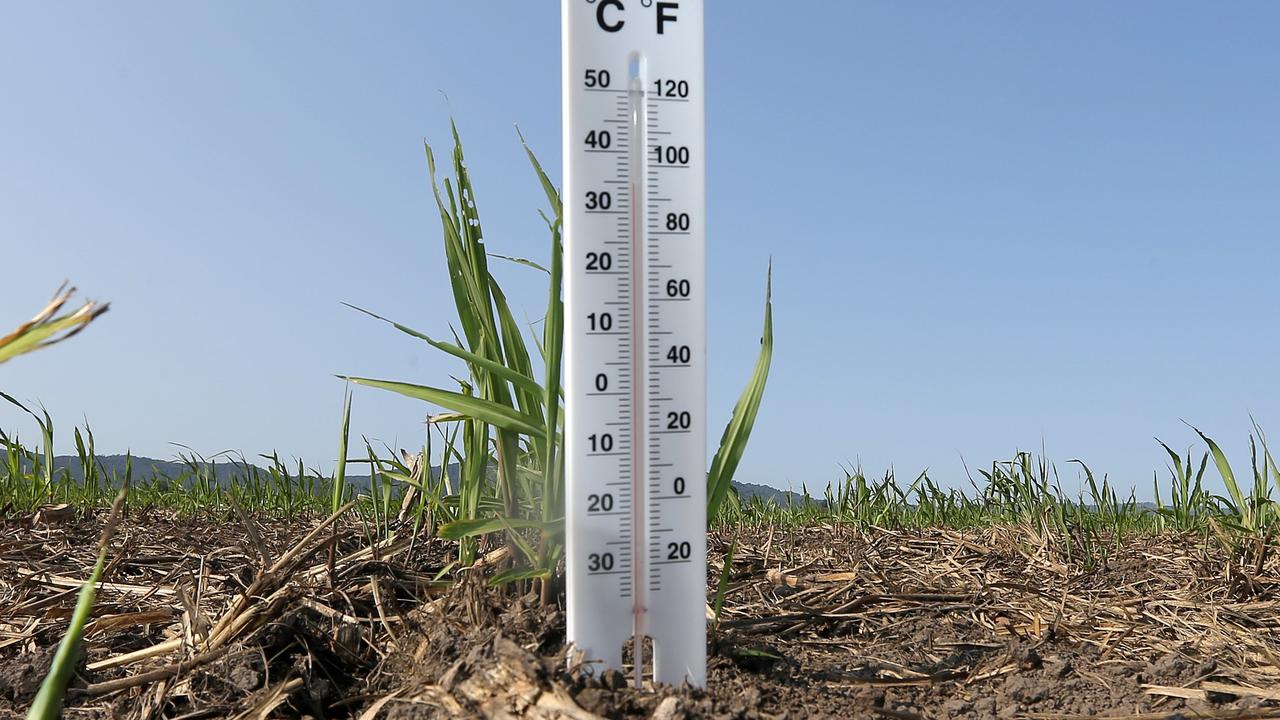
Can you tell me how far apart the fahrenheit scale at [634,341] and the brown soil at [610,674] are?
6.9 inches

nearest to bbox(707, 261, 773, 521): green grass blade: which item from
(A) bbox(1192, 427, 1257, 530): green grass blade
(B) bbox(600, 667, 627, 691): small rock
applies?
(B) bbox(600, 667, 627, 691): small rock

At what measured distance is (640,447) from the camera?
194 cm

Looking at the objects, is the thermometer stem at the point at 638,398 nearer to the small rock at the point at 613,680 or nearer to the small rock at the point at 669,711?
the small rock at the point at 613,680

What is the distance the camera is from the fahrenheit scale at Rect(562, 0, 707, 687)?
6.28 feet

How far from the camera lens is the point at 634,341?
194 centimetres

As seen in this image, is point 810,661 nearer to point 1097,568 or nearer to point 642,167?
point 642,167

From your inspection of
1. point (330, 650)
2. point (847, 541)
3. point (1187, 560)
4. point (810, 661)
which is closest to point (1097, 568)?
point (1187, 560)

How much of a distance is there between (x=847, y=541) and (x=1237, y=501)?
1429 mm

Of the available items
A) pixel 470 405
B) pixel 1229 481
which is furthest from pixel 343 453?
pixel 1229 481

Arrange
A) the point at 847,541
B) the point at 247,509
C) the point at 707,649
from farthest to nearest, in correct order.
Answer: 1. the point at 247,509
2. the point at 847,541
3. the point at 707,649

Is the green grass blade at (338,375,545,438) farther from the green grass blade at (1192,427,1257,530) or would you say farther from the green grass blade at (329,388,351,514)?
the green grass blade at (1192,427,1257,530)

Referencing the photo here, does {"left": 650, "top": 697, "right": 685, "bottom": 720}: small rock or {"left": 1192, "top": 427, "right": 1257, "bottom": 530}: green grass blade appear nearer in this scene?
{"left": 650, "top": 697, "right": 685, "bottom": 720}: small rock

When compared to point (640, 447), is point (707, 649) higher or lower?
lower

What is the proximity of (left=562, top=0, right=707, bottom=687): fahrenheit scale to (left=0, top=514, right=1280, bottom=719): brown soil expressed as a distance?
0.17 metres
